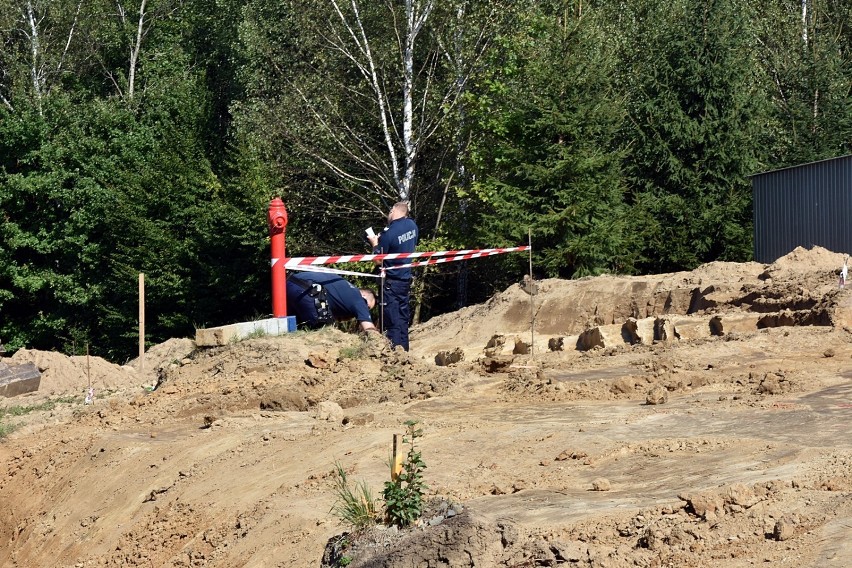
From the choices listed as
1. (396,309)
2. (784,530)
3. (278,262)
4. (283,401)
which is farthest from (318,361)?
(784,530)

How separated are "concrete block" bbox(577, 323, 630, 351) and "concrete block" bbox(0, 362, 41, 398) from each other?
26.9 ft

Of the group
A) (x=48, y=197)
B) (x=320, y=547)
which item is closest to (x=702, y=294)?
(x=320, y=547)

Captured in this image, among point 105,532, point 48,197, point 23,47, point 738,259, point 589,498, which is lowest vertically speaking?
point 105,532

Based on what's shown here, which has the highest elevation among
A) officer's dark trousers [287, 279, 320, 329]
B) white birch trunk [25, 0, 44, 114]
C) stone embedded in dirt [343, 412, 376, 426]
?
white birch trunk [25, 0, 44, 114]

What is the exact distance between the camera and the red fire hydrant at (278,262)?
1598 cm

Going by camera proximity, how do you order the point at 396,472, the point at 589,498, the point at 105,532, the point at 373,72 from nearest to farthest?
the point at 396,472
the point at 589,498
the point at 105,532
the point at 373,72

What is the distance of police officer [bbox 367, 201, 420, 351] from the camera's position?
16766mm

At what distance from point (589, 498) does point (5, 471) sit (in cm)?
807

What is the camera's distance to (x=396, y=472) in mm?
7746

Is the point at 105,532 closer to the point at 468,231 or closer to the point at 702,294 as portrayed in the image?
the point at 702,294

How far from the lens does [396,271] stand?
16859 mm

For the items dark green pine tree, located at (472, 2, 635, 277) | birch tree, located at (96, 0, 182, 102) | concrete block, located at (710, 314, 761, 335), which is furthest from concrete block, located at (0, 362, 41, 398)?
birch tree, located at (96, 0, 182, 102)

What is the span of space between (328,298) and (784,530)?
33.9 feet

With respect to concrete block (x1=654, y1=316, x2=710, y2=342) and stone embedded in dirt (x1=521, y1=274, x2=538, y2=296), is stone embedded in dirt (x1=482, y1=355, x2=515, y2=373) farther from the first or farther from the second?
stone embedded in dirt (x1=521, y1=274, x2=538, y2=296)
